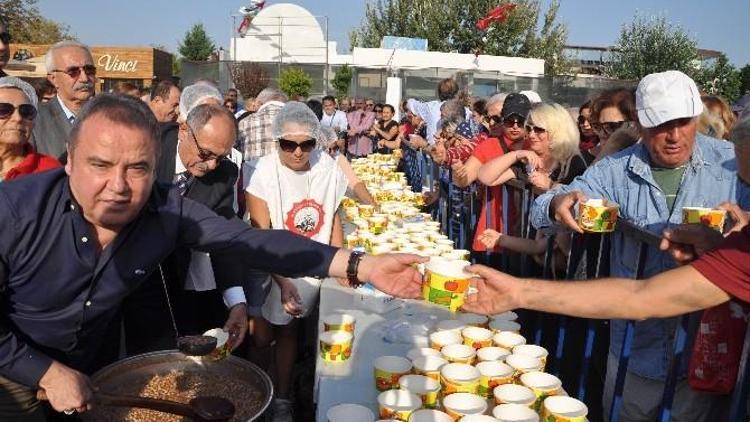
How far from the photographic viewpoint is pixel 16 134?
299cm

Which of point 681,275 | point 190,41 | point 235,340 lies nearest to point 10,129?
point 235,340

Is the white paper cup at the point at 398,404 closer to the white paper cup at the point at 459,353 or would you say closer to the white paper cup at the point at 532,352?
the white paper cup at the point at 459,353

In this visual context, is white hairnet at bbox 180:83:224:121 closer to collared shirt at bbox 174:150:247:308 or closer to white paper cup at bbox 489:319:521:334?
collared shirt at bbox 174:150:247:308

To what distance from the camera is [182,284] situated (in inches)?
131

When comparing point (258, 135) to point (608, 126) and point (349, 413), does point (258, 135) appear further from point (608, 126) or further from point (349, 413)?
point (349, 413)

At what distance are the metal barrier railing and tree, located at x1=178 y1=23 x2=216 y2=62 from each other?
6685 centimetres

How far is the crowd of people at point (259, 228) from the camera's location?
196 centimetres

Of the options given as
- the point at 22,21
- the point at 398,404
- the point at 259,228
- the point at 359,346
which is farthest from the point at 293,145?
the point at 22,21

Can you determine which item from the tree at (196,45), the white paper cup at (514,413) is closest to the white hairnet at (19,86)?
the white paper cup at (514,413)

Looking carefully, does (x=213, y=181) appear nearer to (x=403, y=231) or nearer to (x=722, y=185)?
(x=403, y=231)

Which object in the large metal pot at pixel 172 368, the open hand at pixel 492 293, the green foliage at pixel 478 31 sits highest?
the green foliage at pixel 478 31

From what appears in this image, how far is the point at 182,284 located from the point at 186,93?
1.63 meters

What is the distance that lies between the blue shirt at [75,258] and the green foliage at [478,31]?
39.5 metres

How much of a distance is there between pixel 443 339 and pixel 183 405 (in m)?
1.01
